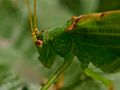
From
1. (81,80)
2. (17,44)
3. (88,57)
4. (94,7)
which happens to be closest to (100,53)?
(88,57)

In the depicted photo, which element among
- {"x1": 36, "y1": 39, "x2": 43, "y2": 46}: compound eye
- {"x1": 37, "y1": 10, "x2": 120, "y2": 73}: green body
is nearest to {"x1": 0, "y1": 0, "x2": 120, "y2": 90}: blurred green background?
{"x1": 37, "y1": 10, "x2": 120, "y2": 73}: green body

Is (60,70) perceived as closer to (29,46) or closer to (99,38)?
(99,38)

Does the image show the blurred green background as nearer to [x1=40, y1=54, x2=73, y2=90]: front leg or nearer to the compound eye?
[x1=40, y1=54, x2=73, y2=90]: front leg

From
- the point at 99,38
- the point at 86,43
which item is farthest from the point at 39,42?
the point at 99,38

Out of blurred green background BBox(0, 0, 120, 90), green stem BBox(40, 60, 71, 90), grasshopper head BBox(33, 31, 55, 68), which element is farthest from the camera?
blurred green background BBox(0, 0, 120, 90)

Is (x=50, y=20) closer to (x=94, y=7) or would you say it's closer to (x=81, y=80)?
(x=94, y=7)

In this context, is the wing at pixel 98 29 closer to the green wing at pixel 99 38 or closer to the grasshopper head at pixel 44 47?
the green wing at pixel 99 38

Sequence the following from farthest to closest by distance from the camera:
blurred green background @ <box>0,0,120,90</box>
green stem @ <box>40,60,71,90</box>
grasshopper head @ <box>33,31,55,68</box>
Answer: blurred green background @ <box>0,0,120,90</box> → grasshopper head @ <box>33,31,55,68</box> → green stem @ <box>40,60,71,90</box>
